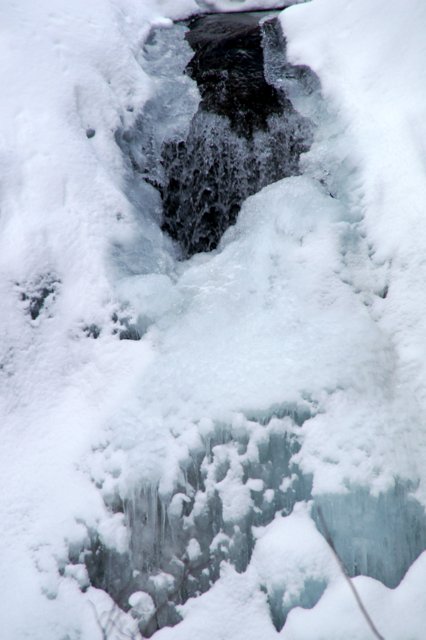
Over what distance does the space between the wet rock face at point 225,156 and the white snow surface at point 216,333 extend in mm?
295

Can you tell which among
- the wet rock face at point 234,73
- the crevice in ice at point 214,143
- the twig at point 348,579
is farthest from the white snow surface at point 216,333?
the wet rock face at point 234,73

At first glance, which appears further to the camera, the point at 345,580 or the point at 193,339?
the point at 193,339

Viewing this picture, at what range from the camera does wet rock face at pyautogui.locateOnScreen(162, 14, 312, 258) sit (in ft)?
10.5

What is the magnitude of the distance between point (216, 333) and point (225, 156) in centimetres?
148

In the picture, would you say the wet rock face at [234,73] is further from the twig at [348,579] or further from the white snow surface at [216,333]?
the twig at [348,579]

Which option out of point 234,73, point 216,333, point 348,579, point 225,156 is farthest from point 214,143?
point 348,579

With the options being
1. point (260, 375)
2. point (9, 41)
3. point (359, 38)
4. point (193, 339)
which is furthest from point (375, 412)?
point (9, 41)

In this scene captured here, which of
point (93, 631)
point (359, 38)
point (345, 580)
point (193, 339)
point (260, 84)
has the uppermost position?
point (359, 38)

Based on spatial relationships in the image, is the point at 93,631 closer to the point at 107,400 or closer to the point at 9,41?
the point at 107,400

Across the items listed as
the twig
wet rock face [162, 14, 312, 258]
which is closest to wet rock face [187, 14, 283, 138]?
wet rock face [162, 14, 312, 258]

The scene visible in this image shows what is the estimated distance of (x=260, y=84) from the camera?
3.52 metres

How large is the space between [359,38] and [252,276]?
1659mm

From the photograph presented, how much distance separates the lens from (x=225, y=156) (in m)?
3.30

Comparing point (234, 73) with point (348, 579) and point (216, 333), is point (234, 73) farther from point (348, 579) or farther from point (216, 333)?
point (348, 579)
